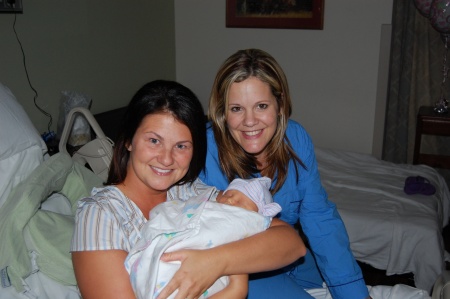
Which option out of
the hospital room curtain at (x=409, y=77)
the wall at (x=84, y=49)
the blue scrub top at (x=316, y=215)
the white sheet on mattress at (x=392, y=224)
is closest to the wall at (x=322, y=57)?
the hospital room curtain at (x=409, y=77)

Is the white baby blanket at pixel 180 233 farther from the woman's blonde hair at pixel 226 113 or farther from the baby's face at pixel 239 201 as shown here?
the woman's blonde hair at pixel 226 113

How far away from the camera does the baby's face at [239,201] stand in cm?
128

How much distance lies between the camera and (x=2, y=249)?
50.8 inches

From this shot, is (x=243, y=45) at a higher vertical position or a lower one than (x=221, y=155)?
higher

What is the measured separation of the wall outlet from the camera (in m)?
2.52

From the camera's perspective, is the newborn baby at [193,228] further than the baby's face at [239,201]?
No

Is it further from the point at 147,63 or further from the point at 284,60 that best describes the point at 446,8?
the point at 147,63

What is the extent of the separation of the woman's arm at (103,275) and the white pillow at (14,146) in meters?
0.51

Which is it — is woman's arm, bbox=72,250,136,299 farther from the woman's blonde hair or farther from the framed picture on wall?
the framed picture on wall

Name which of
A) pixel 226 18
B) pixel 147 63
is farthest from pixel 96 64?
pixel 226 18

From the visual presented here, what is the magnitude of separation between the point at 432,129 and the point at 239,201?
9.82ft

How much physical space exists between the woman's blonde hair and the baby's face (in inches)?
10.8

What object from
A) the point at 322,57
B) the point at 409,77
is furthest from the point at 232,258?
the point at 409,77

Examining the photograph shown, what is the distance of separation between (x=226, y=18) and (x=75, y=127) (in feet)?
7.09
